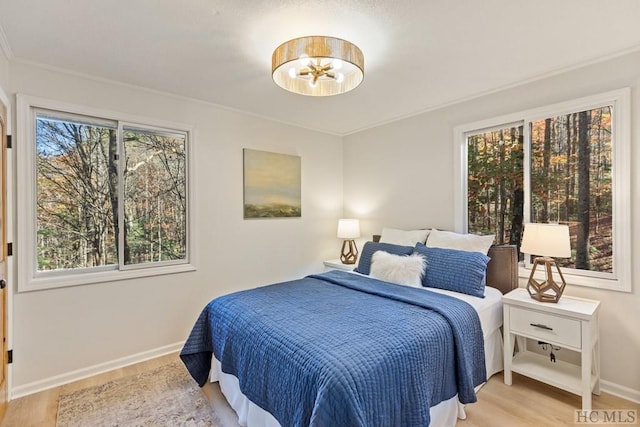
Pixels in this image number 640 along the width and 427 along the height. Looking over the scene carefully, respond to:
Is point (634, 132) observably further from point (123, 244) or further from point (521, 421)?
point (123, 244)

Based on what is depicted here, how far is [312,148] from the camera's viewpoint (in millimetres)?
4230

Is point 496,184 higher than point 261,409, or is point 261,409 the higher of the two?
point 496,184

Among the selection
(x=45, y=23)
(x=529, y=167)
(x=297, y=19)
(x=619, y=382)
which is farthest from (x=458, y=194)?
(x=45, y=23)

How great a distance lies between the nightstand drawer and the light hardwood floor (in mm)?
425

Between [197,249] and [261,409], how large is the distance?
1832 mm

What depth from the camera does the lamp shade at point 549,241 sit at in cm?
222

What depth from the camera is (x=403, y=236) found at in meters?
3.41

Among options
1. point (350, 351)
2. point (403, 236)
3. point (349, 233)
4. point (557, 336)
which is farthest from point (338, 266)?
point (350, 351)

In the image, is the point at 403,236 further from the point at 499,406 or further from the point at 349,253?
the point at 499,406

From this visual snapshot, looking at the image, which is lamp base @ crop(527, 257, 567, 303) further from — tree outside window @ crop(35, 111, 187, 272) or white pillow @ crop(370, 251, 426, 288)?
tree outside window @ crop(35, 111, 187, 272)

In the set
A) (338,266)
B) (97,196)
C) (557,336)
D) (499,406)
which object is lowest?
(499,406)

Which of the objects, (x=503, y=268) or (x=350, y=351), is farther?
(x=503, y=268)

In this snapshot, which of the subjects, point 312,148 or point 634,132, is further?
point 312,148

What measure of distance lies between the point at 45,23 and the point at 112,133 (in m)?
1.03
